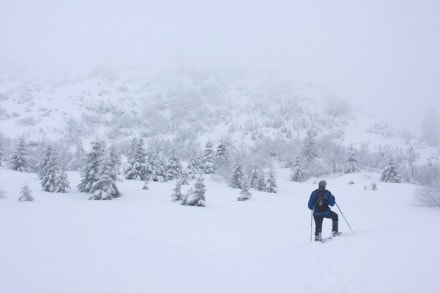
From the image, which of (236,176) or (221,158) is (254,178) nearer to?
(236,176)

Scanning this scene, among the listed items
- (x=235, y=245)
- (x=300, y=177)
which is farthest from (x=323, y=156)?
(x=235, y=245)

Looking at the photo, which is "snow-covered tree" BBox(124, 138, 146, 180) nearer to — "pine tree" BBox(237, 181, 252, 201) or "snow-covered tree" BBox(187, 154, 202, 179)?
"snow-covered tree" BBox(187, 154, 202, 179)

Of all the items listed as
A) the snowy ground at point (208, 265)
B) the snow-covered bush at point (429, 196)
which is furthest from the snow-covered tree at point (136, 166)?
the snow-covered bush at point (429, 196)

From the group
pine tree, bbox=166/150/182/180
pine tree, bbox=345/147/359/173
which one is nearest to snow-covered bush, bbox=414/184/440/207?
pine tree, bbox=345/147/359/173

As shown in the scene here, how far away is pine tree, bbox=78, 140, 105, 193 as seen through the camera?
26.8 m

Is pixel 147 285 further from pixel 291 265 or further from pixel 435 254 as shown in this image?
pixel 435 254

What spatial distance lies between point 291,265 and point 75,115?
8615 centimetres

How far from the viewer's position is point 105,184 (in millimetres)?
24609

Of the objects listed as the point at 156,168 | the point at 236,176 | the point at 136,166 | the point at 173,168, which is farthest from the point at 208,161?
the point at 136,166

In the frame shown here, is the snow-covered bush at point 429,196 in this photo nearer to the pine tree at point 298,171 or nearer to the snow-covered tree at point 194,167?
the pine tree at point 298,171

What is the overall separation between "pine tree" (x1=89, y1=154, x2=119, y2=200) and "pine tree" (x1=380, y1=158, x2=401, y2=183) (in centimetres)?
3978

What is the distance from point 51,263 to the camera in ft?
18.1

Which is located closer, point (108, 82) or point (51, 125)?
point (51, 125)

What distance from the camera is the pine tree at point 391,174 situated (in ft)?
140
